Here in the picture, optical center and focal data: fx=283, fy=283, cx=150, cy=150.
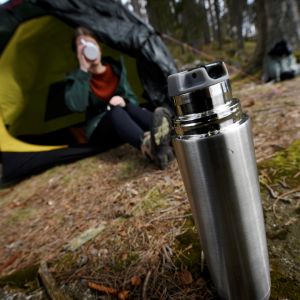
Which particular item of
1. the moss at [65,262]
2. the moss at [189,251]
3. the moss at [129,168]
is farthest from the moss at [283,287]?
the moss at [129,168]

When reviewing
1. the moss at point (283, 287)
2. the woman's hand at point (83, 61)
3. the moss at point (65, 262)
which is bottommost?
the moss at point (283, 287)

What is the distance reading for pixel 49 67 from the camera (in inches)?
120

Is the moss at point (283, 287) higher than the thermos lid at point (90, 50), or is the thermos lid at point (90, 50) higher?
the thermos lid at point (90, 50)

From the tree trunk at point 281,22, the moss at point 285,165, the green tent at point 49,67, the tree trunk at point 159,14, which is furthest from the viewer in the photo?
the tree trunk at point 159,14

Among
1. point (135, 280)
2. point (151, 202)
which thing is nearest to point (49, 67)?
point (151, 202)

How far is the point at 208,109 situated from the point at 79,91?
1.65 metres

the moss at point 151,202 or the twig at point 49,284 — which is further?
the moss at point 151,202

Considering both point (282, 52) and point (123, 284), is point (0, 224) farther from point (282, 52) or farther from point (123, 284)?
point (282, 52)

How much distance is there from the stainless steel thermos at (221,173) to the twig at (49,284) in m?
0.50

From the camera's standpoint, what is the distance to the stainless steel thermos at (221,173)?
546 mm

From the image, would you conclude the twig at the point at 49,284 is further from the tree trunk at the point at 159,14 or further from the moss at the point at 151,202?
the tree trunk at the point at 159,14

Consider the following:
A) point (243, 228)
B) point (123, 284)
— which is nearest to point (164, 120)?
point (123, 284)

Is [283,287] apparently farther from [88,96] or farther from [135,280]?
[88,96]

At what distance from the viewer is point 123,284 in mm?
837
